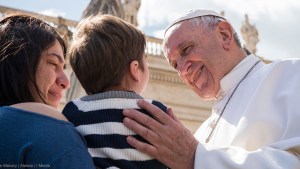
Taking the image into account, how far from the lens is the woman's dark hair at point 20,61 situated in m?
1.79

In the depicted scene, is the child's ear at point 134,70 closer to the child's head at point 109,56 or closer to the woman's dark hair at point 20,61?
the child's head at point 109,56

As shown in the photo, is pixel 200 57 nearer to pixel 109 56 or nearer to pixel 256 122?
pixel 256 122

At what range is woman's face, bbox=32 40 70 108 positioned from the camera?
1.83 meters

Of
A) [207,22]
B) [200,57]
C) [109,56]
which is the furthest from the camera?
[207,22]

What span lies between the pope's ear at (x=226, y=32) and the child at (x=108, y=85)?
131cm

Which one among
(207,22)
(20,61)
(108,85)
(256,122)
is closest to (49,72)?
(20,61)

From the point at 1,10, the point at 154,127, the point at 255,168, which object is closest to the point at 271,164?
the point at 255,168

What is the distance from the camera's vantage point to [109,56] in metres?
1.85

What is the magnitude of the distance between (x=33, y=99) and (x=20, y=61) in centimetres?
14

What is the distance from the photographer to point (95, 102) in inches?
71.0

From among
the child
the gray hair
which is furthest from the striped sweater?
the gray hair

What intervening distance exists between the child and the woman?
0.10 meters

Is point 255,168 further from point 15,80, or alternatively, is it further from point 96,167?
point 15,80

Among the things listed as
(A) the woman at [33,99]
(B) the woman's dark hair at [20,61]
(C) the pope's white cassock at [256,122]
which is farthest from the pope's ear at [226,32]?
(B) the woman's dark hair at [20,61]
